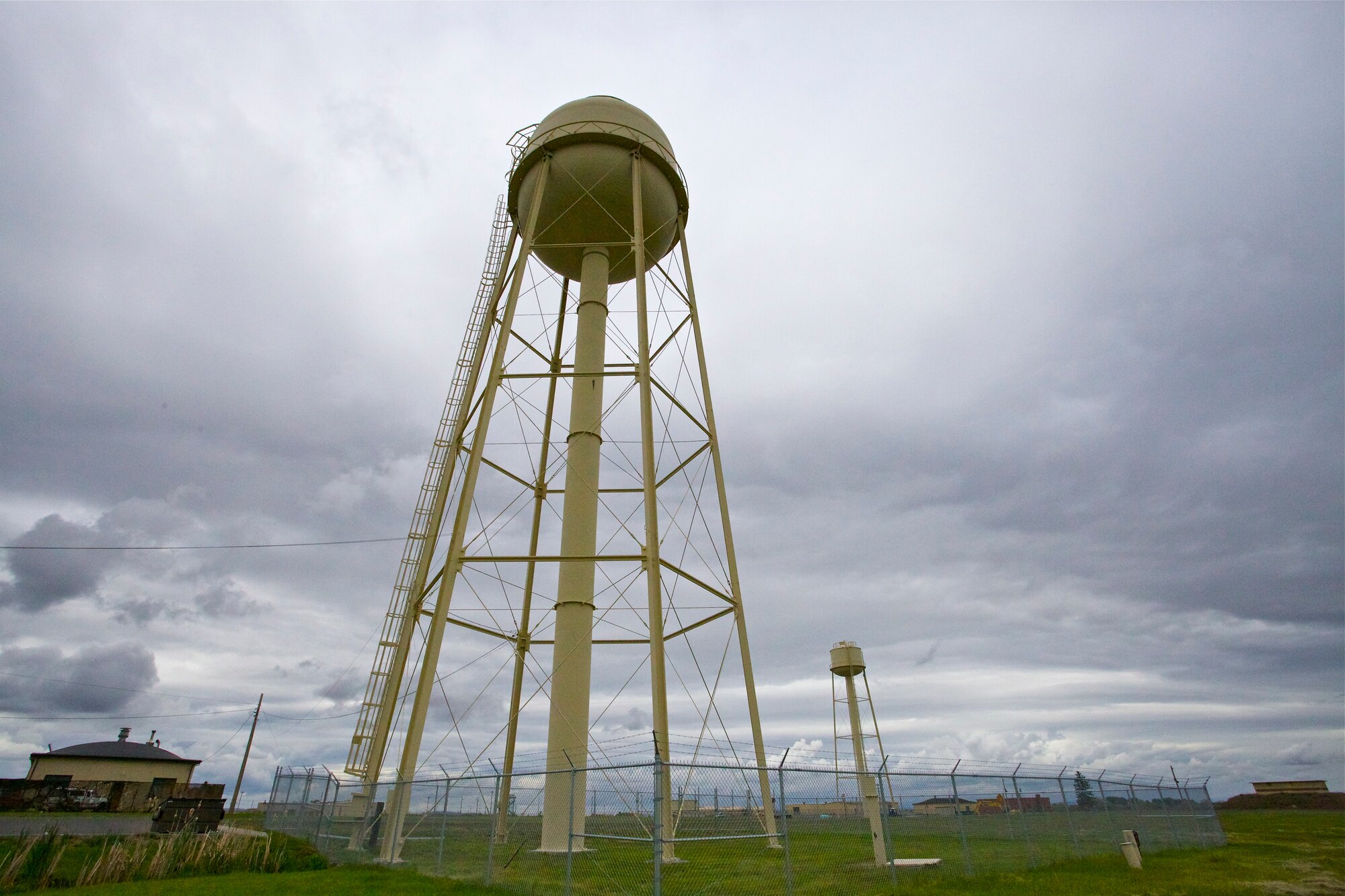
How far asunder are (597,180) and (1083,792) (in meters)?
14.8

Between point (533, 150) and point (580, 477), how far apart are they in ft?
20.9

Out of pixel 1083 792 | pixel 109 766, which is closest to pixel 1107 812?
pixel 1083 792

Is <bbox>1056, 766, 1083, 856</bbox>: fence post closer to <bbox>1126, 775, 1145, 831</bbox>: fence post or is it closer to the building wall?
<bbox>1126, 775, 1145, 831</bbox>: fence post

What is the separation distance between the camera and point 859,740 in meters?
14.2

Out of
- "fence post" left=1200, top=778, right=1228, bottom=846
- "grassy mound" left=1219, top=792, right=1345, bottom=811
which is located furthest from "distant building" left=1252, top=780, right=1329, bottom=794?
"fence post" left=1200, top=778, right=1228, bottom=846

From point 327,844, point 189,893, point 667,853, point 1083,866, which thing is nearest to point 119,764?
point 327,844

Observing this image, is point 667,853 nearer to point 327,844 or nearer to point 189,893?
point 189,893

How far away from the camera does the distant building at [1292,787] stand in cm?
4856

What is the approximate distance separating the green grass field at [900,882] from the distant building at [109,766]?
33356mm

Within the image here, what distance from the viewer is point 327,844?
44.6ft

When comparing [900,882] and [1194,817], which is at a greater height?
[1194,817]

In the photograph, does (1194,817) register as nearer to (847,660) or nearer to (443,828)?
(847,660)

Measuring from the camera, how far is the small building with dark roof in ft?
126

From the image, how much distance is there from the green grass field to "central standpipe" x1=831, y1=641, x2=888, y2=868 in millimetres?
775
